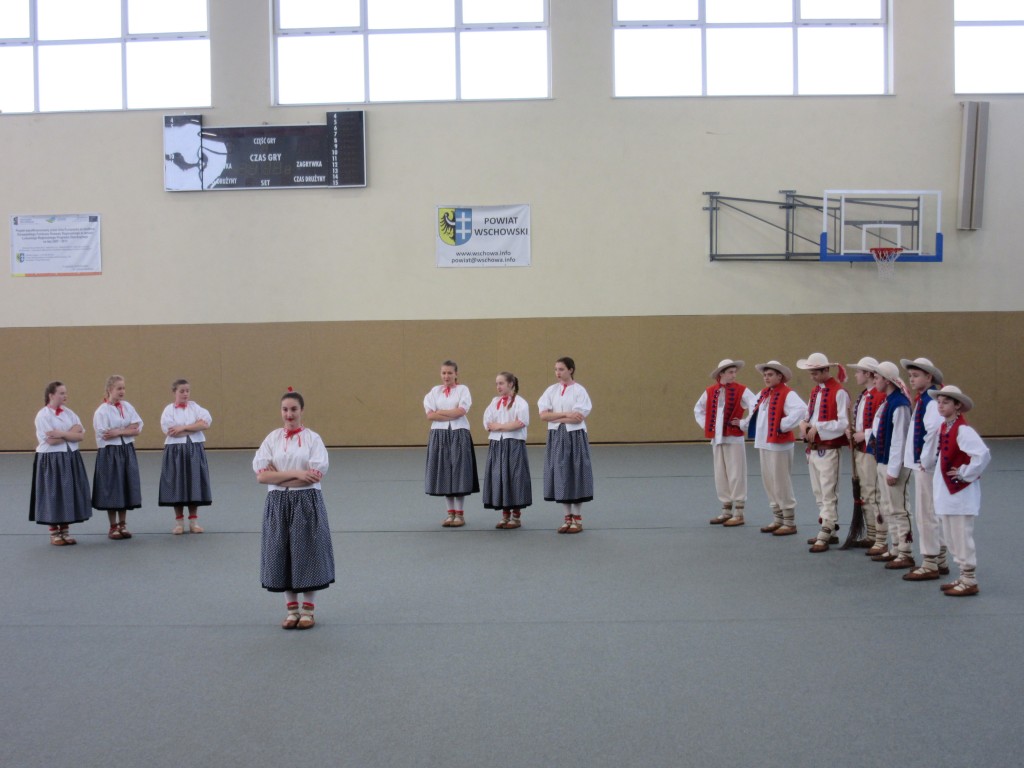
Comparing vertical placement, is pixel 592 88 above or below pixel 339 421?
above

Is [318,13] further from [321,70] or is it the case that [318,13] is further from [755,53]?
[755,53]

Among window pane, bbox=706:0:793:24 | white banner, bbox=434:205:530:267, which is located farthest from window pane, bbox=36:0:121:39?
window pane, bbox=706:0:793:24

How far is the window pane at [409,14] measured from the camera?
15.0 meters

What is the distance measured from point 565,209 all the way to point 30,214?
8716mm

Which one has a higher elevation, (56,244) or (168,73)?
(168,73)

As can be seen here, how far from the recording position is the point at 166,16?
1516 centimetres

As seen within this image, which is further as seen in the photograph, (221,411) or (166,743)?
(221,411)

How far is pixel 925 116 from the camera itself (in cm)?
1485

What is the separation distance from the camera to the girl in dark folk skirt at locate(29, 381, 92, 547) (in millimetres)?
8312

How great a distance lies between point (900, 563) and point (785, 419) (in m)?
1.64

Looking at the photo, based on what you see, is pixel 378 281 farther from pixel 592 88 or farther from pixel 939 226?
pixel 939 226

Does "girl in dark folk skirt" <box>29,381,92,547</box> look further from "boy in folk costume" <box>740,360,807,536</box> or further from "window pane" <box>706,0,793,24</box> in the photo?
"window pane" <box>706,0,793,24</box>

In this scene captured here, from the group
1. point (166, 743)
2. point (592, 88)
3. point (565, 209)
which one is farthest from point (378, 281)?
point (166, 743)

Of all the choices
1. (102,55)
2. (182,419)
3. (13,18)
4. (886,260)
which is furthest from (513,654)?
(13,18)
